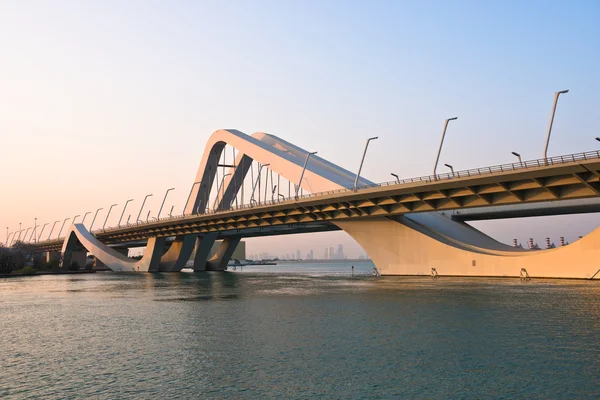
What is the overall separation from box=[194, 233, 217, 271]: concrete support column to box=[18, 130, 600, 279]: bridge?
434 mm

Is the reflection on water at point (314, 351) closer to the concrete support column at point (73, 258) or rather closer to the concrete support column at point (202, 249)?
the concrete support column at point (202, 249)

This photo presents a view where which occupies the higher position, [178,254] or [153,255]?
[178,254]

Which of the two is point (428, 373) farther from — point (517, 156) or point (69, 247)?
point (69, 247)

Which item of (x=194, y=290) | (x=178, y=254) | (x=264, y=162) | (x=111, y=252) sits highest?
(x=264, y=162)

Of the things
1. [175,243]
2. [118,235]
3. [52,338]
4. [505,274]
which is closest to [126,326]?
[52,338]

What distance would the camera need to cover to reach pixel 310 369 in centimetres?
1384

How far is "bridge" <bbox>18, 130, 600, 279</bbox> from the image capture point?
41156 mm

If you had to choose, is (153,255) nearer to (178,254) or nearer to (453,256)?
(178,254)

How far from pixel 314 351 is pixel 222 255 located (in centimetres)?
9827

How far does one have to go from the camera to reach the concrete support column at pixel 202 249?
10175 cm

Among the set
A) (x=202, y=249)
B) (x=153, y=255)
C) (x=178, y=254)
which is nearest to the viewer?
(x=178, y=254)

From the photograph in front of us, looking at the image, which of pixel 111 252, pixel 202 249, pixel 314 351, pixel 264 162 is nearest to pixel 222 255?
pixel 202 249

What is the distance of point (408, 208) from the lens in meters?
53.0

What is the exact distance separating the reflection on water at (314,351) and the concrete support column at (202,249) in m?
73.2
